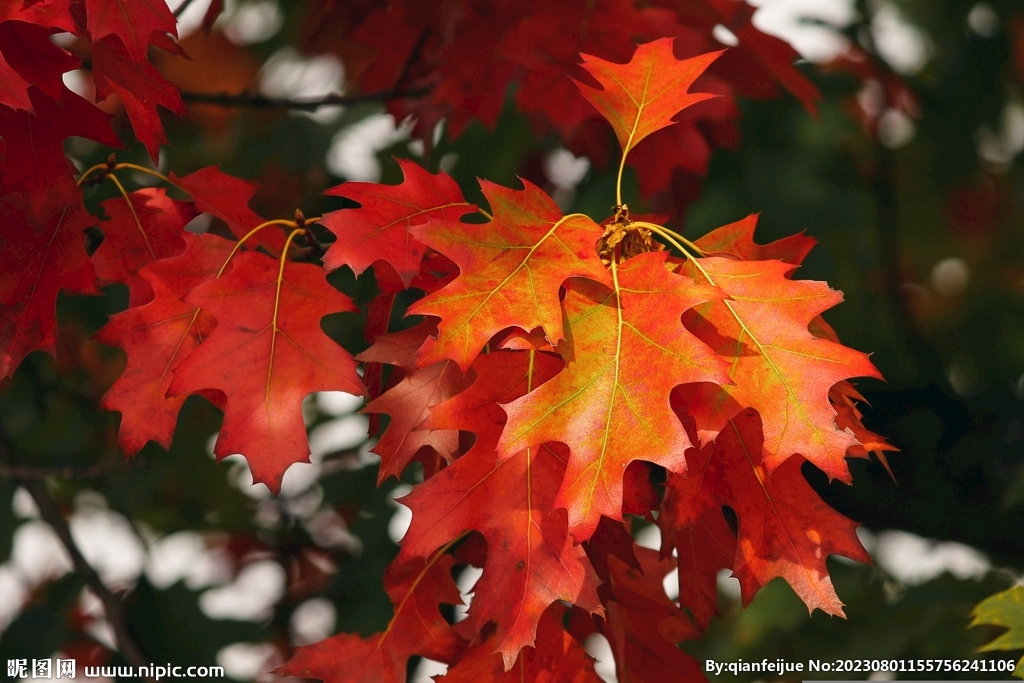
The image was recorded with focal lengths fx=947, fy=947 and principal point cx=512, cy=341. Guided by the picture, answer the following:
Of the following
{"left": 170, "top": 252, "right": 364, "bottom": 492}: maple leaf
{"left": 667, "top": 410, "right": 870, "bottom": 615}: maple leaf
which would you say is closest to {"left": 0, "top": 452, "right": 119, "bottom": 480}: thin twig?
{"left": 170, "top": 252, "right": 364, "bottom": 492}: maple leaf

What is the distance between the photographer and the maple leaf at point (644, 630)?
1178 millimetres

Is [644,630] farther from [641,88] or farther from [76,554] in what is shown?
[76,554]

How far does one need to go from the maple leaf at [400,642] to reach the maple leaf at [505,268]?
0.41m

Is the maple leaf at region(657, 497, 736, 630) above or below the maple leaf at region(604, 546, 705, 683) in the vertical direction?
above

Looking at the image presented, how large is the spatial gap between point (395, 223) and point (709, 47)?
3.36ft

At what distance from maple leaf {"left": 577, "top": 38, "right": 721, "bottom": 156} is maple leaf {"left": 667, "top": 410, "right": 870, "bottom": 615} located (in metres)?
0.39

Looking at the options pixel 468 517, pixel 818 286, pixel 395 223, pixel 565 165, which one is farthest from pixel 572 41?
pixel 565 165

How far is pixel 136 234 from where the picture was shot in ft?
4.50

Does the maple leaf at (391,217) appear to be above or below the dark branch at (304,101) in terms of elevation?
above

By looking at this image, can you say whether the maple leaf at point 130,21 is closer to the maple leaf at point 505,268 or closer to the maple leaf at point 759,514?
the maple leaf at point 505,268

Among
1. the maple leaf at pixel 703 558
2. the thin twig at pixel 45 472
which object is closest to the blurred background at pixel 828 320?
the thin twig at pixel 45 472

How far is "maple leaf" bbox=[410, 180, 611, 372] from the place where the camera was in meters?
0.98

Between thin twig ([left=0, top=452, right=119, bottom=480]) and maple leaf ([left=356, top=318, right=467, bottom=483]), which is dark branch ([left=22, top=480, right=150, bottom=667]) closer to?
thin twig ([left=0, top=452, right=119, bottom=480])

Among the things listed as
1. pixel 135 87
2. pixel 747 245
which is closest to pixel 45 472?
pixel 135 87
